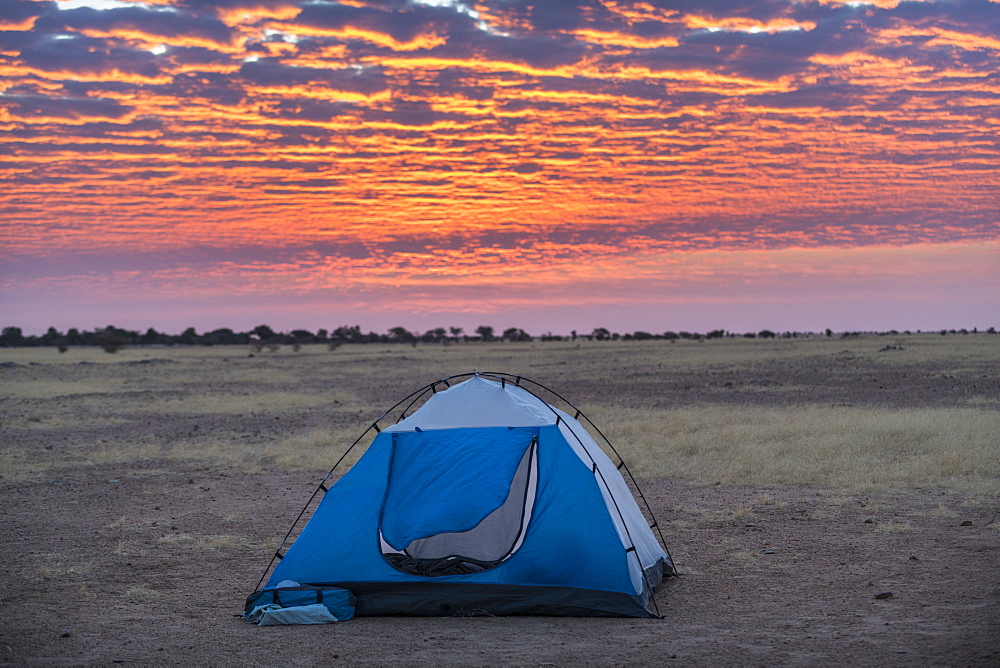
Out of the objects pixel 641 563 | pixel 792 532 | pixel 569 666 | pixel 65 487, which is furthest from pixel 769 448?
pixel 65 487

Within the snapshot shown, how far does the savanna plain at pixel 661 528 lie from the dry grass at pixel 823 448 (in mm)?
80

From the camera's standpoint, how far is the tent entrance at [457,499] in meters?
9.38

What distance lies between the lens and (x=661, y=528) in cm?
1234

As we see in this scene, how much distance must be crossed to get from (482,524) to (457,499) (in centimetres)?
70

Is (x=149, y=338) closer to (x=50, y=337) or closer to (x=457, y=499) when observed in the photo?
(x=50, y=337)

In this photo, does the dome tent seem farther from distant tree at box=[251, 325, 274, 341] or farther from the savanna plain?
distant tree at box=[251, 325, 274, 341]

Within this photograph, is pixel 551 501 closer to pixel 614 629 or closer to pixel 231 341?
pixel 614 629

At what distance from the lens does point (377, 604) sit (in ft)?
28.8

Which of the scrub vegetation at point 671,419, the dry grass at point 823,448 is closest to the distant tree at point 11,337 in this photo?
the scrub vegetation at point 671,419

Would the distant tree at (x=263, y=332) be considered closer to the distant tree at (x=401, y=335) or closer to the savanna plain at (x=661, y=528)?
the distant tree at (x=401, y=335)

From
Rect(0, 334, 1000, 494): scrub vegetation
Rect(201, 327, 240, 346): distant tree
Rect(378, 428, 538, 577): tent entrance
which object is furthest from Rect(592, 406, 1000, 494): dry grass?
Rect(201, 327, 240, 346): distant tree

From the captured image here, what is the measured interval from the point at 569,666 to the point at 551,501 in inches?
93.5

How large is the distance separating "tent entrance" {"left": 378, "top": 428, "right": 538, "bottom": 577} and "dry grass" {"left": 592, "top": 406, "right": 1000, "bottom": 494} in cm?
663

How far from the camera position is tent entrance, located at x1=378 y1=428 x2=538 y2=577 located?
9383 mm
